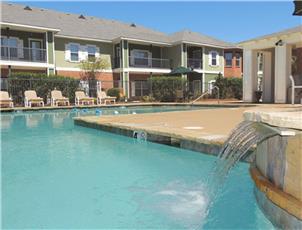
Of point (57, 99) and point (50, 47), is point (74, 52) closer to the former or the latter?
point (50, 47)

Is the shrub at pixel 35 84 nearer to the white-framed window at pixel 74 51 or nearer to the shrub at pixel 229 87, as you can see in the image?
the white-framed window at pixel 74 51

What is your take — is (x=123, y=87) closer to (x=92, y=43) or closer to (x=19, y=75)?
(x=92, y=43)

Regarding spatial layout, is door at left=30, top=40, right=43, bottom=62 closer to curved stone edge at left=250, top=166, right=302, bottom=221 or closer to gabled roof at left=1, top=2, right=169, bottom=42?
gabled roof at left=1, top=2, right=169, bottom=42

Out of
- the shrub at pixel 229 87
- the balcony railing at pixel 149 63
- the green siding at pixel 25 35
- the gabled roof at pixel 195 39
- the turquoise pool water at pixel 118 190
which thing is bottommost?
the turquoise pool water at pixel 118 190

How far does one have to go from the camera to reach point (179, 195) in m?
4.45

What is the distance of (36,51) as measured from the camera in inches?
1005

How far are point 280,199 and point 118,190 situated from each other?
2.37 m

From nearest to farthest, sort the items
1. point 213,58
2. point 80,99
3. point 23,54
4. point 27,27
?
point 80,99, point 27,27, point 23,54, point 213,58

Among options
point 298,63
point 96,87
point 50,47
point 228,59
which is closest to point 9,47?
point 50,47

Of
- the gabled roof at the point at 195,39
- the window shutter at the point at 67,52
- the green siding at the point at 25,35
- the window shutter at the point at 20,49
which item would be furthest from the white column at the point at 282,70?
the window shutter at the point at 20,49

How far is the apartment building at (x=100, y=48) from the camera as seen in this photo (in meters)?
24.8

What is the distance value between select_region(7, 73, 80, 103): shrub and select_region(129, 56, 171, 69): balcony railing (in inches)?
351

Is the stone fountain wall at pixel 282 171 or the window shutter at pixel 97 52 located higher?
the window shutter at pixel 97 52

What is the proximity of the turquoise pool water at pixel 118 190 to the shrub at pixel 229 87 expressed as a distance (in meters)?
20.8
